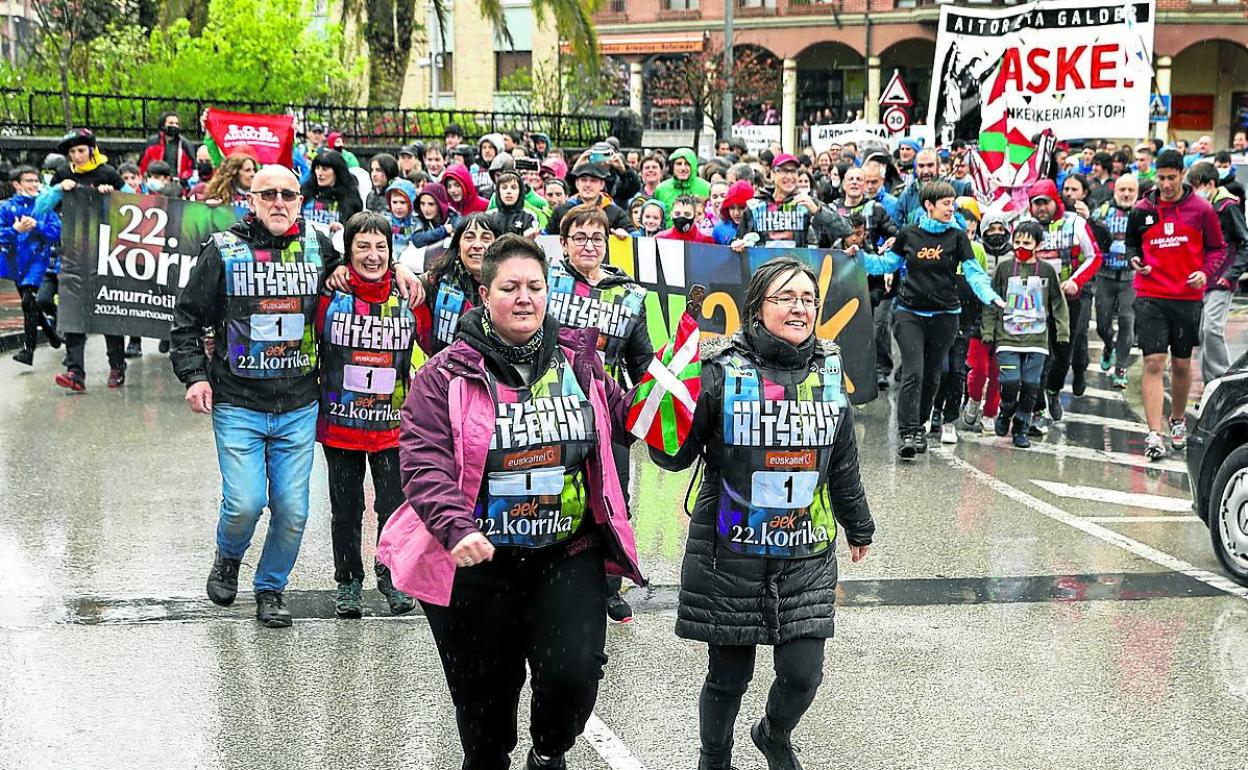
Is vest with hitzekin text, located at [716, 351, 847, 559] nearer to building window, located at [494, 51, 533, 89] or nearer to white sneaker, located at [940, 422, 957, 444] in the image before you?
white sneaker, located at [940, 422, 957, 444]

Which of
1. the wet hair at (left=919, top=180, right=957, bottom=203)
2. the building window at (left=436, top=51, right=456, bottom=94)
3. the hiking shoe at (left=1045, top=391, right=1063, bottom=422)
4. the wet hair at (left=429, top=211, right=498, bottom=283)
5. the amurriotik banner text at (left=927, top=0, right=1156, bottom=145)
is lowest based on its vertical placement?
the hiking shoe at (left=1045, top=391, right=1063, bottom=422)

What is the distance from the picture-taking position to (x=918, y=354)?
35.3ft

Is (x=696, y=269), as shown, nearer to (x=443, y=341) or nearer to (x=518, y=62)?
(x=443, y=341)

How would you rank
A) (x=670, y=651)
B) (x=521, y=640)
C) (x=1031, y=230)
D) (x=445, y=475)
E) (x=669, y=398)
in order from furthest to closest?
(x=1031, y=230) → (x=670, y=651) → (x=669, y=398) → (x=521, y=640) → (x=445, y=475)

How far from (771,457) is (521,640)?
97 centimetres

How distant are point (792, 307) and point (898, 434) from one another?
693 cm

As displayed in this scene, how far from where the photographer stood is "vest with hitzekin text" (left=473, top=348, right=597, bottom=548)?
4227 mm

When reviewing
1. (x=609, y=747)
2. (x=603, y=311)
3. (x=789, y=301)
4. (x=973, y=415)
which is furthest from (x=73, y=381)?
(x=789, y=301)

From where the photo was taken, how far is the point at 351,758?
5129 millimetres

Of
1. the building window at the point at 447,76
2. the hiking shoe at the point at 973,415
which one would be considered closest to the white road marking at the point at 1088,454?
the hiking shoe at the point at 973,415

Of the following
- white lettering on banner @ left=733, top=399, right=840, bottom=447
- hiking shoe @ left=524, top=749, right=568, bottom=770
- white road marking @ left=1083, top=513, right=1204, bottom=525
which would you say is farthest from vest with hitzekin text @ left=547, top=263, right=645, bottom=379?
white road marking @ left=1083, top=513, right=1204, bottom=525

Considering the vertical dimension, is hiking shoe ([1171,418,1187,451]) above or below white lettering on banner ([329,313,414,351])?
below

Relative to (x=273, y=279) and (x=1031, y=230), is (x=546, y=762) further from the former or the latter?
(x=1031, y=230)

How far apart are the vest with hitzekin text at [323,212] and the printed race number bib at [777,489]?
8165mm
